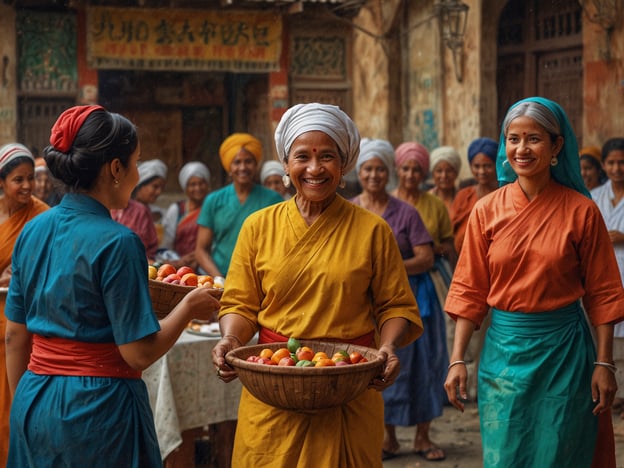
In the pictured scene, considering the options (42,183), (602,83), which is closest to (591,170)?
(602,83)

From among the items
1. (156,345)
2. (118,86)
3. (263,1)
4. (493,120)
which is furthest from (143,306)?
(118,86)

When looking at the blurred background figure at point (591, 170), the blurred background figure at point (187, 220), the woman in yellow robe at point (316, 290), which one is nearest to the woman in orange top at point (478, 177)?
the blurred background figure at point (591, 170)

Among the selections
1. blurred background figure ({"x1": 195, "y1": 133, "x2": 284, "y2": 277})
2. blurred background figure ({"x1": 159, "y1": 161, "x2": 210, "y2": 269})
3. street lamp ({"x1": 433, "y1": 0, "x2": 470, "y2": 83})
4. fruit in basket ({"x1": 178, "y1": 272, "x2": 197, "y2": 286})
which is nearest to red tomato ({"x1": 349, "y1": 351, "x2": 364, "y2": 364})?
fruit in basket ({"x1": 178, "y1": 272, "x2": 197, "y2": 286})

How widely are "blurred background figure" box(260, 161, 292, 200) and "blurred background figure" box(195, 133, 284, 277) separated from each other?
2365 mm

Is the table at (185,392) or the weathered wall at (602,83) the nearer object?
the table at (185,392)

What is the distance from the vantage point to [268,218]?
12.5 ft

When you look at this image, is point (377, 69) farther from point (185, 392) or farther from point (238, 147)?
point (185, 392)

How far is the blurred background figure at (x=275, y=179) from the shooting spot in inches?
399

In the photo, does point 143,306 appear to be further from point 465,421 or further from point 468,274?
point 465,421

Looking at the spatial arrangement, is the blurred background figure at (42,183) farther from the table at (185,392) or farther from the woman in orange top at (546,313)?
the woman in orange top at (546,313)

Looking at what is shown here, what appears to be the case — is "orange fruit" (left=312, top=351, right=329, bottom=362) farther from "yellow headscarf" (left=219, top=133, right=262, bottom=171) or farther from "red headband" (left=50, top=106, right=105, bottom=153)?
"yellow headscarf" (left=219, top=133, right=262, bottom=171)

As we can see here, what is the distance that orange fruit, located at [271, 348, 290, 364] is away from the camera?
3.42 meters

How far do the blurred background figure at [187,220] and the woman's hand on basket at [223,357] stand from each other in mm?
4526

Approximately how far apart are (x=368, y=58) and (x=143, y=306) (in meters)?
12.3
